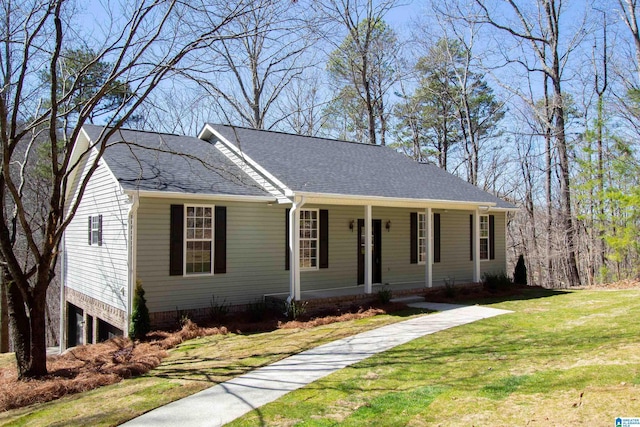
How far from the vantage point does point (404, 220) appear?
14633 millimetres

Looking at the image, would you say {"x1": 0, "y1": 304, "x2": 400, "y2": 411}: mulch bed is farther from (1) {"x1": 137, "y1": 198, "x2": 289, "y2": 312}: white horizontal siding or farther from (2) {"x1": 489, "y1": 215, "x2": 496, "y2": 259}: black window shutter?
(2) {"x1": 489, "y1": 215, "x2": 496, "y2": 259}: black window shutter

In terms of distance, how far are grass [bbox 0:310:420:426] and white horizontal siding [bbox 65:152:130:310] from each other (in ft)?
8.87

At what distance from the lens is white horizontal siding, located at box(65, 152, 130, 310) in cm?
1037

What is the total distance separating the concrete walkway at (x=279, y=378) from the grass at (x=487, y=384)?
0.25m

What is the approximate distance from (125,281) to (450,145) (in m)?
22.8

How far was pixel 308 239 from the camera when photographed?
12.6 metres

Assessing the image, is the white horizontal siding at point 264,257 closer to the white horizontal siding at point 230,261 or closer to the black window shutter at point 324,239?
the white horizontal siding at point 230,261

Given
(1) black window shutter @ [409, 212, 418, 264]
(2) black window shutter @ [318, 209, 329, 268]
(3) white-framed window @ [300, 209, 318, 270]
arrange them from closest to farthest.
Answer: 1. (3) white-framed window @ [300, 209, 318, 270]
2. (2) black window shutter @ [318, 209, 329, 268]
3. (1) black window shutter @ [409, 212, 418, 264]

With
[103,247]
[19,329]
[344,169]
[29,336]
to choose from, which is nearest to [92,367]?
[29,336]

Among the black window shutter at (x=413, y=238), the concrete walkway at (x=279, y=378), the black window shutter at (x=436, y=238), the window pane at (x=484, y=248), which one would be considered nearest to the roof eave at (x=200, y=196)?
the concrete walkway at (x=279, y=378)

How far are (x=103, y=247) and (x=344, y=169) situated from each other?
666cm

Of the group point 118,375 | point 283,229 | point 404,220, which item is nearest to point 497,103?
point 404,220

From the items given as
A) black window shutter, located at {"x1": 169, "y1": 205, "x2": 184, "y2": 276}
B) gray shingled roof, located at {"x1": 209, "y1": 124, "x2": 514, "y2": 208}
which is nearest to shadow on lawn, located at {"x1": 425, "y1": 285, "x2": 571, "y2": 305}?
gray shingled roof, located at {"x1": 209, "y1": 124, "x2": 514, "y2": 208}

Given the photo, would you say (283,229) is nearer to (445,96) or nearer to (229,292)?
(229,292)
